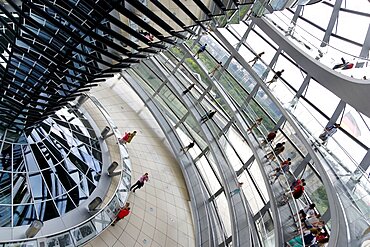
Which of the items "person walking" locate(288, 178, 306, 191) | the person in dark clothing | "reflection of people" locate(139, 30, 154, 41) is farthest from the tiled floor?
the person in dark clothing

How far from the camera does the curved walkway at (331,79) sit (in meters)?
10.4

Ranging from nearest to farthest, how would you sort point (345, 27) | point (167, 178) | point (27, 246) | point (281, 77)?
point (27, 246), point (345, 27), point (281, 77), point (167, 178)

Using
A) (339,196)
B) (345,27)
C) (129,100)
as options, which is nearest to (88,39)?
(339,196)

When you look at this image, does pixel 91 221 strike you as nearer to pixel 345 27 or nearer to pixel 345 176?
pixel 345 176

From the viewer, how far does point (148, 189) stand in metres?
18.1

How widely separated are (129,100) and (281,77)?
10.3 metres

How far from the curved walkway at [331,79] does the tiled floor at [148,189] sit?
8071mm

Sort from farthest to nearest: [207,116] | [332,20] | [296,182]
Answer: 1. [207,116]
2. [332,20]
3. [296,182]

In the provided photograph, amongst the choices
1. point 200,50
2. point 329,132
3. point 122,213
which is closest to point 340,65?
point 329,132

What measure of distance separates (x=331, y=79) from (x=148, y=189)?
30.6 ft

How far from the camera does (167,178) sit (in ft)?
63.4

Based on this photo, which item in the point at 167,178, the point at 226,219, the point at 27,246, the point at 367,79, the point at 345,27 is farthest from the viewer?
the point at 167,178

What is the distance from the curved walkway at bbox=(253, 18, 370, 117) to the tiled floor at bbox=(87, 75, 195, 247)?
8.07 m

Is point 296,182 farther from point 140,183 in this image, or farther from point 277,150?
point 140,183
